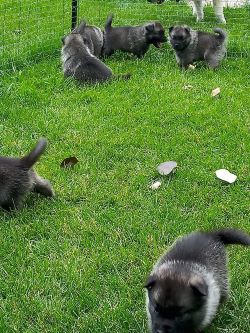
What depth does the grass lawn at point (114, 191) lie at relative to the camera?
3.77 meters

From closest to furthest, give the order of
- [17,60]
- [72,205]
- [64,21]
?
1. [72,205]
2. [17,60]
3. [64,21]

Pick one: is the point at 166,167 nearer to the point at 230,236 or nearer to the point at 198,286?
the point at 230,236

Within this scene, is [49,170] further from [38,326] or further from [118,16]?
[118,16]

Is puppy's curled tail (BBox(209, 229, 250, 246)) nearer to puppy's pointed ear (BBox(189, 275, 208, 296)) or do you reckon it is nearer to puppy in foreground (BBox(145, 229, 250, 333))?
puppy in foreground (BBox(145, 229, 250, 333))

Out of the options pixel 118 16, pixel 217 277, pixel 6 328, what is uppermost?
pixel 217 277

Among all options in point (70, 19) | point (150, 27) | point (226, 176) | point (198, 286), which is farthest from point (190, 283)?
point (70, 19)

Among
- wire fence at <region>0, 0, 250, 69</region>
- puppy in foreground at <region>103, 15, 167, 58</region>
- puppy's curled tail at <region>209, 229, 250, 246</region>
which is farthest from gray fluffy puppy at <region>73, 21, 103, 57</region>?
puppy's curled tail at <region>209, 229, 250, 246</region>

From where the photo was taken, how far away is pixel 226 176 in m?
5.18

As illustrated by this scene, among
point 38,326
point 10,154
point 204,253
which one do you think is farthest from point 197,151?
point 38,326

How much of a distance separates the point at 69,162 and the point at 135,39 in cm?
388

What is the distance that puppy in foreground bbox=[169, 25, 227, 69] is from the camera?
8117 millimetres

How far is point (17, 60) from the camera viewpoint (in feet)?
27.2

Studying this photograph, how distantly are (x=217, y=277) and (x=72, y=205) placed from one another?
5.71 feet

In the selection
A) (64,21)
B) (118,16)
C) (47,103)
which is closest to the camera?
(47,103)
